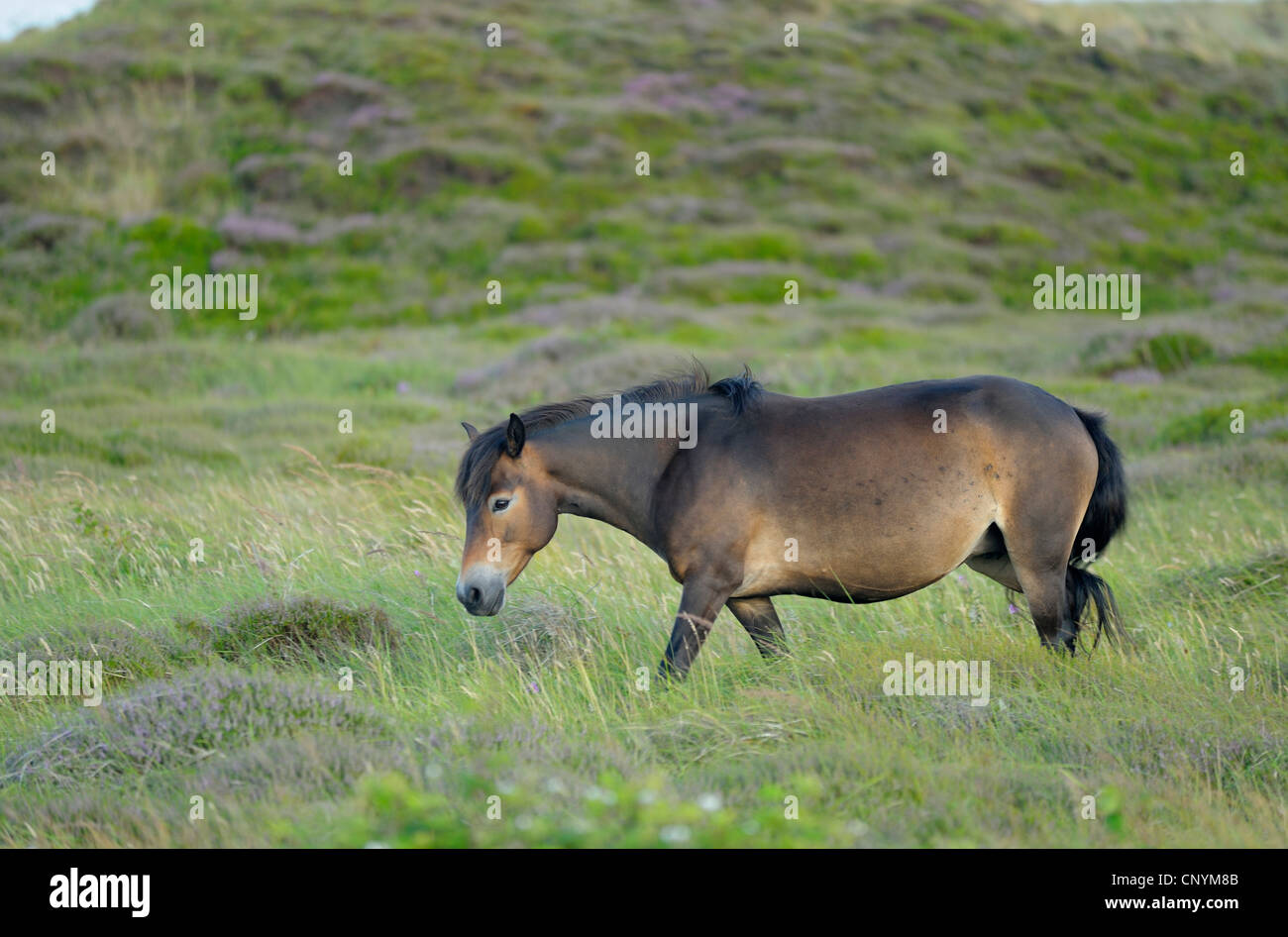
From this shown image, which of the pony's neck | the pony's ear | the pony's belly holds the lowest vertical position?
the pony's belly

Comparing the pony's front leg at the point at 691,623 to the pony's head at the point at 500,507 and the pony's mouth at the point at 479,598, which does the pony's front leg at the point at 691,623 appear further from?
the pony's mouth at the point at 479,598

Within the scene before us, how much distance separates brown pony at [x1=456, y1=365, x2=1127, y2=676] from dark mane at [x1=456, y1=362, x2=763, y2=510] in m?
0.01

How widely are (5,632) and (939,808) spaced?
5.73m

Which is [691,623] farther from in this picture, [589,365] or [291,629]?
[589,365]

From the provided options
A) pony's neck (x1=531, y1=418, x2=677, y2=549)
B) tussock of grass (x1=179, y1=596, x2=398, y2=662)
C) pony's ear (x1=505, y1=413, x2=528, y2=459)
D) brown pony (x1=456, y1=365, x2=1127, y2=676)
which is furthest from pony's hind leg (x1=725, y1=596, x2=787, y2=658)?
tussock of grass (x1=179, y1=596, x2=398, y2=662)

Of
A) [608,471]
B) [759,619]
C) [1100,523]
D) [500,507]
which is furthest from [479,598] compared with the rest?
[1100,523]

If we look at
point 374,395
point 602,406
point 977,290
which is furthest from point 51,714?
point 977,290

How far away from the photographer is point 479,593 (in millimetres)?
6043

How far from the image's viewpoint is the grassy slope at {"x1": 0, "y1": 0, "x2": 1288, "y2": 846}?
499 cm

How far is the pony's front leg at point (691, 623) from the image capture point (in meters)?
6.03

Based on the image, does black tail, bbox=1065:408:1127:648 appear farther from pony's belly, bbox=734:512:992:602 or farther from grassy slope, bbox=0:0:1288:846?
pony's belly, bbox=734:512:992:602

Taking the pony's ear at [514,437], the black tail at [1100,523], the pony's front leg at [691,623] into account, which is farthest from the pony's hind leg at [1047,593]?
the pony's ear at [514,437]

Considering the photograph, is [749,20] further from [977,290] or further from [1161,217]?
[977,290]

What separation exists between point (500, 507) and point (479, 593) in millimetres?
489
